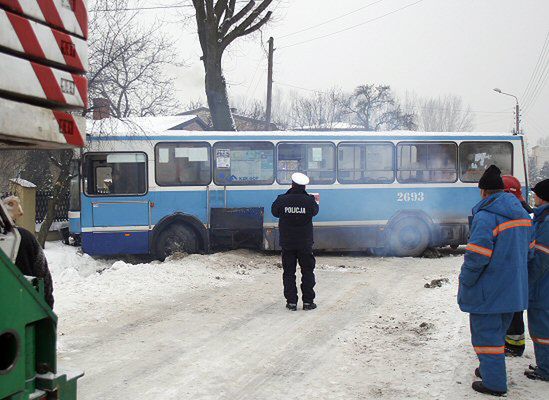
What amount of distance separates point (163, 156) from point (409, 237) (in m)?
6.13

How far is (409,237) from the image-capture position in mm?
13203

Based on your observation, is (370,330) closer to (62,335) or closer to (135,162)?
(62,335)

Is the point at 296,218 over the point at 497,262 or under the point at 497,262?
over

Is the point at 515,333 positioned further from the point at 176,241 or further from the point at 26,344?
the point at 176,241

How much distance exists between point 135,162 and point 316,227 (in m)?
4.46

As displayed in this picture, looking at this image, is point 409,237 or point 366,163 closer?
point 409,237

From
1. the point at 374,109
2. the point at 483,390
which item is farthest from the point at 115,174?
the point at 374,109

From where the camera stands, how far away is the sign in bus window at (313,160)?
1315 cm

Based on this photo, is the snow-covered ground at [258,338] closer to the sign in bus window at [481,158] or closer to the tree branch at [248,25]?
the sign in bus window at [481,158]

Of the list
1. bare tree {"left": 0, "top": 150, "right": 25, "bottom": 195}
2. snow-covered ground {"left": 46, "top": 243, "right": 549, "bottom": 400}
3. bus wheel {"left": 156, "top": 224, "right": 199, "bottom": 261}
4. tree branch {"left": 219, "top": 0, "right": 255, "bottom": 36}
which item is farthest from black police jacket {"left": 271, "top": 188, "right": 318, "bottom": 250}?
tree branch {"left": 219, "top": 0, "right": 255, "bottom": 36}

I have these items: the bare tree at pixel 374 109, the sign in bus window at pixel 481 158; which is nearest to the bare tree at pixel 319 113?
the bare tree at pixel 374 109

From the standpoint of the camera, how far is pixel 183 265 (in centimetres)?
1046

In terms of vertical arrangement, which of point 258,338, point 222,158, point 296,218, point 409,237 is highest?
point 222,158

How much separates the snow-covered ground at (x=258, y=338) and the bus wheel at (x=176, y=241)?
2.01 m
